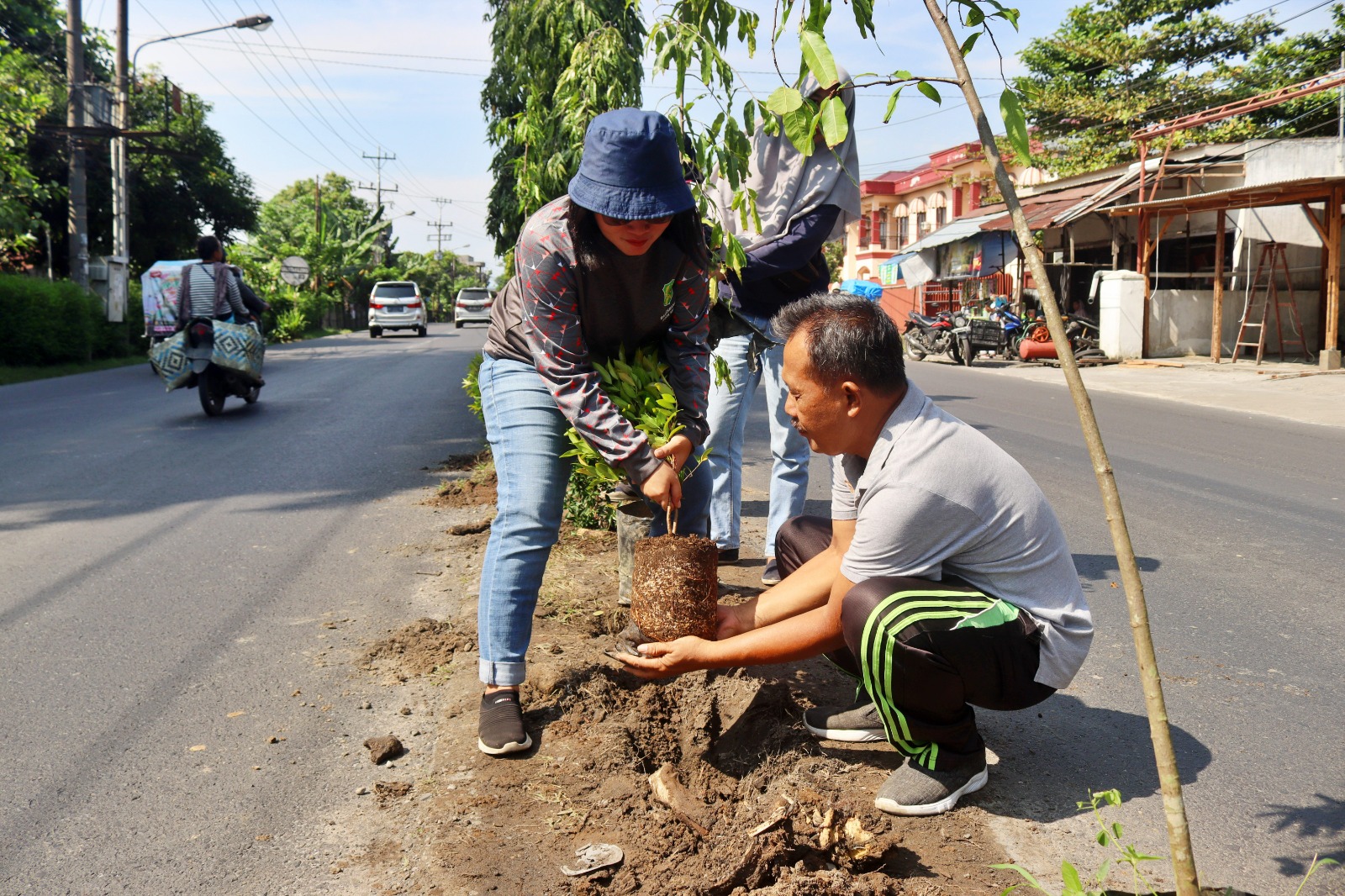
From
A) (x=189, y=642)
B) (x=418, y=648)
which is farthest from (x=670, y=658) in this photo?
(x=189, y=642)

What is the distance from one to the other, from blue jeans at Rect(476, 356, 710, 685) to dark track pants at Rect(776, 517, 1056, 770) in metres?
0.96

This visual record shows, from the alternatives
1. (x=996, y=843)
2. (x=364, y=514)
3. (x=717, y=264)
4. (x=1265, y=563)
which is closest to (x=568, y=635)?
(x=717, y=264)

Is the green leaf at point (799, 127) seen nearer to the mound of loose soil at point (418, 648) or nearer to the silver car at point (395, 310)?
the mound of loose soil at point (418, 648)

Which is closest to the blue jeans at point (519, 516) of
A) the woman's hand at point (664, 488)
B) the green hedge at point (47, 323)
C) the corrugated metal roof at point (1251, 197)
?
the woman's hand at point (664, 488)

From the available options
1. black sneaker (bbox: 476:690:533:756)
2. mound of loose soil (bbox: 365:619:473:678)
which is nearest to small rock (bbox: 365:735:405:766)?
black sneaker (bbox: 476:690:533:756)

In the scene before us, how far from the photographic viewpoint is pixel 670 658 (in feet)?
8.70

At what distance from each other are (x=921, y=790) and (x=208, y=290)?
9903mm

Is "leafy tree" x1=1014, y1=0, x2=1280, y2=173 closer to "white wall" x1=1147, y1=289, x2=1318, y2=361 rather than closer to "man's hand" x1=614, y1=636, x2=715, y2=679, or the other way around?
"white wall" x1=1147, y1=289, x2=1318, y2=361

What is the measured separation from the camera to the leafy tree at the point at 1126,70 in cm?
2511

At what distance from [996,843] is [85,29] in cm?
2829

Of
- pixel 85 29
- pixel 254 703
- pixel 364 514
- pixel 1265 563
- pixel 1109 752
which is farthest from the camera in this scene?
pixel 85 29

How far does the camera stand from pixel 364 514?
6605 millimetres

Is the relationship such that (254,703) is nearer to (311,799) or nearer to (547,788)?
(311,799)

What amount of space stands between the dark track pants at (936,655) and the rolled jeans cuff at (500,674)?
1.03m
